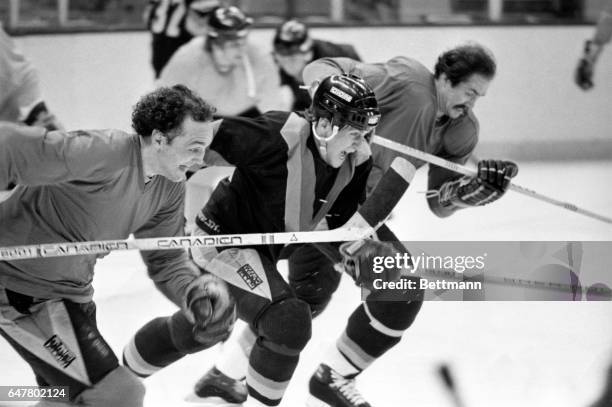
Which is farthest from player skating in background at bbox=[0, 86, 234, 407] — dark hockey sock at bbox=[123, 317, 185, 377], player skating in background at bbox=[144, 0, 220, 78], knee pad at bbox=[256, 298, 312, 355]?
player skating in background at bbox=[144, 0, 220, 78]

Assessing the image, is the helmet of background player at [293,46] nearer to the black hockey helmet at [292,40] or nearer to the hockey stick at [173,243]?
the black hockey helmet at [292,40]

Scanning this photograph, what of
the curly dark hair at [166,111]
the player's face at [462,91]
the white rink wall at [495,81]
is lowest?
the white rink wall at [495,81]

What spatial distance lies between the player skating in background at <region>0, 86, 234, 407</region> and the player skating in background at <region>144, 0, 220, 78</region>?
3.02 meters

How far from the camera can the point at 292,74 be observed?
17.6ft

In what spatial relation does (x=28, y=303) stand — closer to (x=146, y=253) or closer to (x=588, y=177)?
(x=146, y=253)

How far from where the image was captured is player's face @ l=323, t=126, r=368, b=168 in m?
2.65

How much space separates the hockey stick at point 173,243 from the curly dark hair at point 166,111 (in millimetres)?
294

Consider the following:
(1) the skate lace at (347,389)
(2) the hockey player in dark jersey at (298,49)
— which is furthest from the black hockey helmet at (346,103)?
(2) the hockey player in dark jersey at (298,49)

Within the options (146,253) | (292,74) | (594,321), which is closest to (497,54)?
(292,74)

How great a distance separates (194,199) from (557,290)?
5.56 feet

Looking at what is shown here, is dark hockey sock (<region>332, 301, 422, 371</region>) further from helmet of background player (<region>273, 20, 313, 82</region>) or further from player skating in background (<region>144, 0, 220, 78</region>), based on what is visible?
player skating in background (<region>144, 0, 220, 78</region>)

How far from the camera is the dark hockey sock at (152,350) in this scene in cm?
278

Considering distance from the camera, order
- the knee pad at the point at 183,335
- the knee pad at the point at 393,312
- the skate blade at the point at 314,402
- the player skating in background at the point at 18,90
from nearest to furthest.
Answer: the knee pad at the point at 183,335
the knee pad at the point at 393,312
the skate blade at the point at 314,402
the player skating in background at the point at 18,90

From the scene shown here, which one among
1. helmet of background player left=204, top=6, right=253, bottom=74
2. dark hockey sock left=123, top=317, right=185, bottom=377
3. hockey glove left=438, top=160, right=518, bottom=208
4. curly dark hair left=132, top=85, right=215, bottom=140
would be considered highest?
curly dark hair left=132, top=85, right=215, bottom=140
